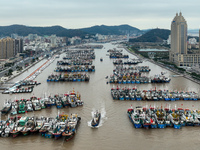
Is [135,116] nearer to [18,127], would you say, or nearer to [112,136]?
[112,136]

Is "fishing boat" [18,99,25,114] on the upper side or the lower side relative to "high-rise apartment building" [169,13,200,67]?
lower

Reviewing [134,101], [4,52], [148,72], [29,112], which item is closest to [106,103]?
[134,101]

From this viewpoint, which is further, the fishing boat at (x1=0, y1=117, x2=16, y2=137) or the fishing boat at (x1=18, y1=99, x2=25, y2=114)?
the fishing boat at (x1=18, y1=99, x2=25, y2=114)

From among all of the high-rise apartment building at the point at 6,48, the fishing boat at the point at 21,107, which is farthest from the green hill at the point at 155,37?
the fishing boat at the point at 21,107

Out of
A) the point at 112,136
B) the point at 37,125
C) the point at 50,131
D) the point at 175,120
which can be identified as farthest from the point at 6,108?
the point at 175,120

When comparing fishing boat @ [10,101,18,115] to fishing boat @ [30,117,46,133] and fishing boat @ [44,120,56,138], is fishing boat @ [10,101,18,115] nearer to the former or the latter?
fishing boat @ [30,117,46,133]

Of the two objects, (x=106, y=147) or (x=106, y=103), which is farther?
(x=106, y=103)

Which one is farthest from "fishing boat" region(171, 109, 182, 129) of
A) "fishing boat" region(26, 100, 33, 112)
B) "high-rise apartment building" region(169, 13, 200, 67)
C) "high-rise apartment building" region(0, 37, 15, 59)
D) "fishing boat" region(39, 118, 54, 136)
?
"high-rise apartment building" region(0, 37, 15, 59)

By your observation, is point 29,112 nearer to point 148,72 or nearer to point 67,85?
point 67,85
